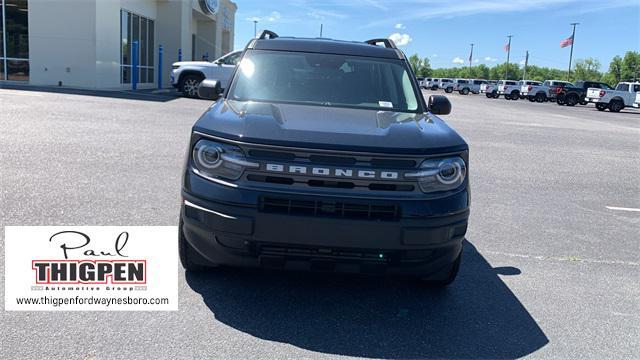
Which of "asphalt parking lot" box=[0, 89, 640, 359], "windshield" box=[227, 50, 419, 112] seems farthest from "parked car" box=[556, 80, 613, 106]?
"windshield" box=[227, 50, 419, 112]

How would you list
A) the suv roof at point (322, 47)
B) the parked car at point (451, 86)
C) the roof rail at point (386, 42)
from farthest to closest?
1. the parked car at point (451, 86)
2. the roof rail at point (386, 42)
3. the suv roof at point (322, 47)

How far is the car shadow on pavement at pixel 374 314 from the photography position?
3.14m

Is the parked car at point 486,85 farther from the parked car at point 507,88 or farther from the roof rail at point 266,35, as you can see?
the roof rail at point 266,35

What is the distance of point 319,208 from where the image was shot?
10.1 ft

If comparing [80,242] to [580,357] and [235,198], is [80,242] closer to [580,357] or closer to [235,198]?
[235,198]

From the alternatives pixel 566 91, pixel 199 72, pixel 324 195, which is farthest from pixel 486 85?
pixel 324 195

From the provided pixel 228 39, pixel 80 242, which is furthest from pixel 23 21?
pixel 228 39

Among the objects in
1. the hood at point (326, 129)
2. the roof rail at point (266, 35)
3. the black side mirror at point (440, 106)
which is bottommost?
the hood at point (326, 129)

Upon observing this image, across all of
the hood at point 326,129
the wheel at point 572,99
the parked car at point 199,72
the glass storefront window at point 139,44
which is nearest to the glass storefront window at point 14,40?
the glass storefront window at point 139,44

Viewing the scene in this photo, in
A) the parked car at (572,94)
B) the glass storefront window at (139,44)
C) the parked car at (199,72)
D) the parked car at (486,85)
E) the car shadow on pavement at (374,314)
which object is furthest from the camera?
the parked car at (486,85)

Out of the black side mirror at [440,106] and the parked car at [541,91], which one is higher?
the parked car at [541,91]

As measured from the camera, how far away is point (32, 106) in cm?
1430

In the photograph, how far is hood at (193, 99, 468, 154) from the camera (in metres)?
3.16

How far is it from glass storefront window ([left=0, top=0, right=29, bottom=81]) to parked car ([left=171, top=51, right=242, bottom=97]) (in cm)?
676
